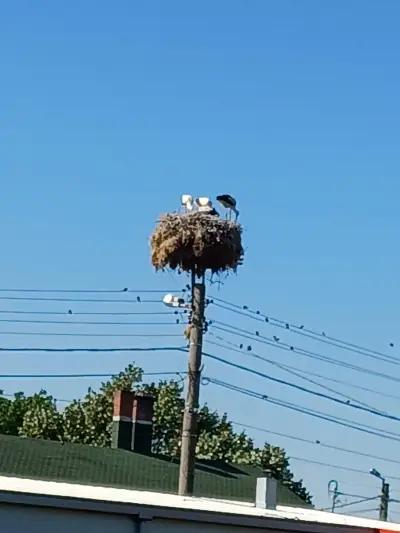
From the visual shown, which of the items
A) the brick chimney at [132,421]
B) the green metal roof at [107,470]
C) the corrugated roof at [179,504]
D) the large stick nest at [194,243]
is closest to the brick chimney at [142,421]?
the brick chimney at [132,421]

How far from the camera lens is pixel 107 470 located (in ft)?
94.6

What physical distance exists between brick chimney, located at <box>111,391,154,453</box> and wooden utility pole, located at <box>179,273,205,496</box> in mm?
7397

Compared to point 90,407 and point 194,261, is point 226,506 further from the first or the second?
point 90,407

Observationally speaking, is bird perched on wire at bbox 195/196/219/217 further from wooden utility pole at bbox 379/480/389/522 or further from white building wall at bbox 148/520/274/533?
wooden utility pole at bbox 379/480/389/522

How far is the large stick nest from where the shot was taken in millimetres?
23797

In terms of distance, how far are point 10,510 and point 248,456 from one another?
97.3 ft

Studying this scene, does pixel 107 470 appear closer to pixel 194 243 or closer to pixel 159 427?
pixel 194 243

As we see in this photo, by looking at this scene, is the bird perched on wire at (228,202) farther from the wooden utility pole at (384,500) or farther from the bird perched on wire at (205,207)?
the wooden utility pole at (384,500)

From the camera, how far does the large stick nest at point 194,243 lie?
2380 cm

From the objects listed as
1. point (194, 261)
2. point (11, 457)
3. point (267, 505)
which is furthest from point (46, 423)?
point (267, 505)

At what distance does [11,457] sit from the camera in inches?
1110

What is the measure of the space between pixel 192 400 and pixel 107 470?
6.80 meters

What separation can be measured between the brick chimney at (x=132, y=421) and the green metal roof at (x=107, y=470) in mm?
720

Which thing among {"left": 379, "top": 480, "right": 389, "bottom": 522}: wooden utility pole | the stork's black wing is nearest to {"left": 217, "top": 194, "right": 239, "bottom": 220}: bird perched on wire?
the stork's black wing
